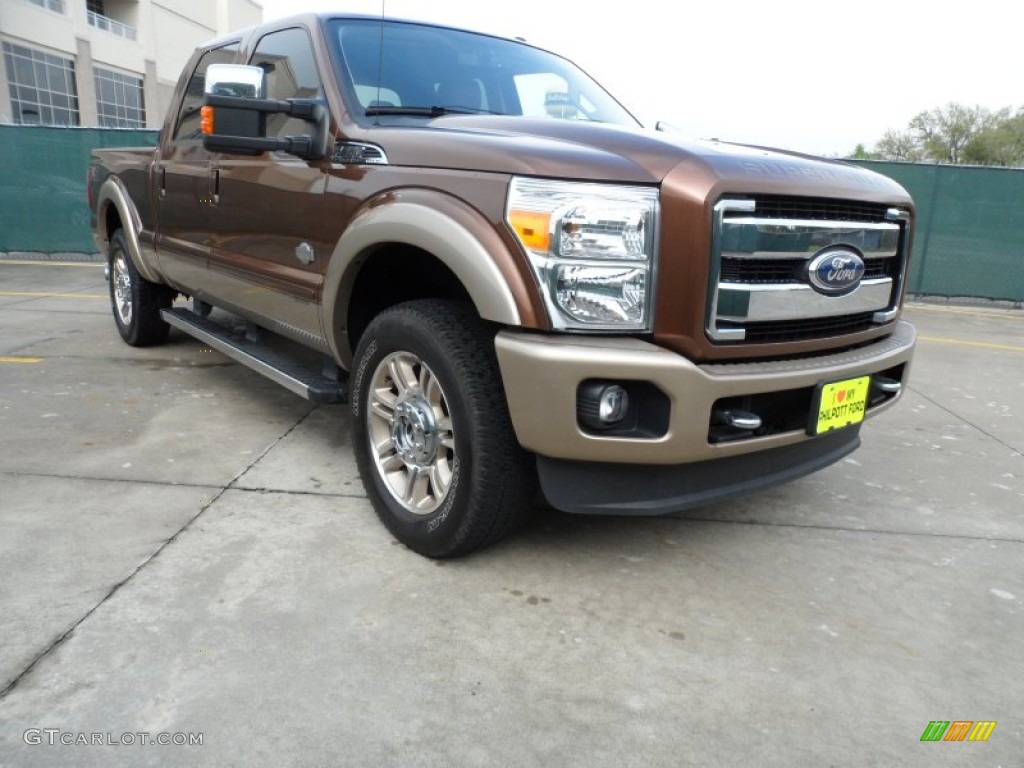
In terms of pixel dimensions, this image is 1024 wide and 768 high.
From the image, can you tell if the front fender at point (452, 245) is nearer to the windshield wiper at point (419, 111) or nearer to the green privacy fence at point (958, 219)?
the windshield wiper at point (419, 111)

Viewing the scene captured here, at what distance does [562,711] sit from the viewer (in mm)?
2035

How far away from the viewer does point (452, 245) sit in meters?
2.44

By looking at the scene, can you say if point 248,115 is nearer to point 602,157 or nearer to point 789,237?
point 602,157

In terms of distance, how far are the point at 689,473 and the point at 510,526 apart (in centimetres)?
61

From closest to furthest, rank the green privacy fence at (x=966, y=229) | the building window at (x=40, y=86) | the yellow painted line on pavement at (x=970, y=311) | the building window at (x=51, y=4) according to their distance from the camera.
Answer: the yellow painted line on pavement at (x=970, y=311) < the green privacy fence at (x=966, y=229) < the building window at (x=40, y=86) < the building window at (x=51, y=4)

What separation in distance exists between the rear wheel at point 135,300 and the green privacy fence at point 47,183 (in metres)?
6.19

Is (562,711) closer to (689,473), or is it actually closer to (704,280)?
Answer: (689,473)

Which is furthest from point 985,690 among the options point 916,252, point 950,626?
point 916,252

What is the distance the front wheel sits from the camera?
2484 mm

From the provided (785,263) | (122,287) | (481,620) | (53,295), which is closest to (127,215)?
(122,287)

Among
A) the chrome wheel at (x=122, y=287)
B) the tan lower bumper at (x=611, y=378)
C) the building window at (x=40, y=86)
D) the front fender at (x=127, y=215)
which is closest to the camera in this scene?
the tan lower bumper at (x=611, y=378)

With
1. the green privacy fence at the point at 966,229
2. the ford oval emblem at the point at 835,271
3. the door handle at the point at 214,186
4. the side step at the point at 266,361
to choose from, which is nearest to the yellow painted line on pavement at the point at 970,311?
the green privacy fence at the point at 966,229

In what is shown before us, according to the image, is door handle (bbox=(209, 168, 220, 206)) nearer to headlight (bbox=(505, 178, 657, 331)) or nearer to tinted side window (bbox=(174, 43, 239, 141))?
tinted side window (bbox=(174, 43, 239, 141))

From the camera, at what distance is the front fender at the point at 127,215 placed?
16.8ft
